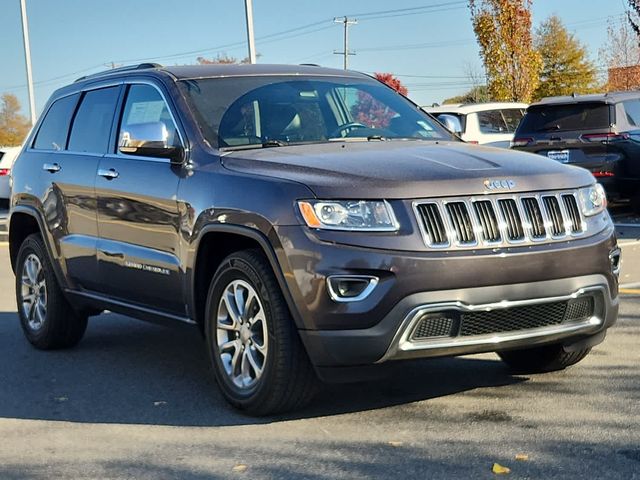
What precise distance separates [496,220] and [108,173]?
2.57m

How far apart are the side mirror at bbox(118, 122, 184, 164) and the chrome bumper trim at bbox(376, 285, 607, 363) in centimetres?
169

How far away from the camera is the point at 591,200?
17.0ft

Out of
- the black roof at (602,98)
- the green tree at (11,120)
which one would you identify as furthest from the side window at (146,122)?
the green tree at (11,120)

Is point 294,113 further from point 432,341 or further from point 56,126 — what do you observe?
point 56,126

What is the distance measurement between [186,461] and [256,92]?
237 cm

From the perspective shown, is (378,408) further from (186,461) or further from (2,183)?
(2,183)

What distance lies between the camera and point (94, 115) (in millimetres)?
6863

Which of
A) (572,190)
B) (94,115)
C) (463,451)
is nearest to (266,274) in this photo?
(463,451)

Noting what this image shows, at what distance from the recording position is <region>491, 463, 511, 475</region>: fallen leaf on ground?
13.6ft

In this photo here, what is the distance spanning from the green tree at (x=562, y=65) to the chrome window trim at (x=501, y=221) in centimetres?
6284

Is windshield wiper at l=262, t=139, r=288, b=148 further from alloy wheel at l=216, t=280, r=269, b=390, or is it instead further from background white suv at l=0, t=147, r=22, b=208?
background white suv at l=0, t=147, r=22, b=208

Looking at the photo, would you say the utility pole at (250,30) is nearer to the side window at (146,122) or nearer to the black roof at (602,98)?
the black roof at (602,98)

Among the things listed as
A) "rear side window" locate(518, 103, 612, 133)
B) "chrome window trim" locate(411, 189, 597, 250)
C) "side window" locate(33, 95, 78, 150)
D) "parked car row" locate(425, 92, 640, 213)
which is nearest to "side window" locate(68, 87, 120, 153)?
"side window" locate(33, 95, 78, 150)

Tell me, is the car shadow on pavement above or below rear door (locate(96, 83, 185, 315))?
below
